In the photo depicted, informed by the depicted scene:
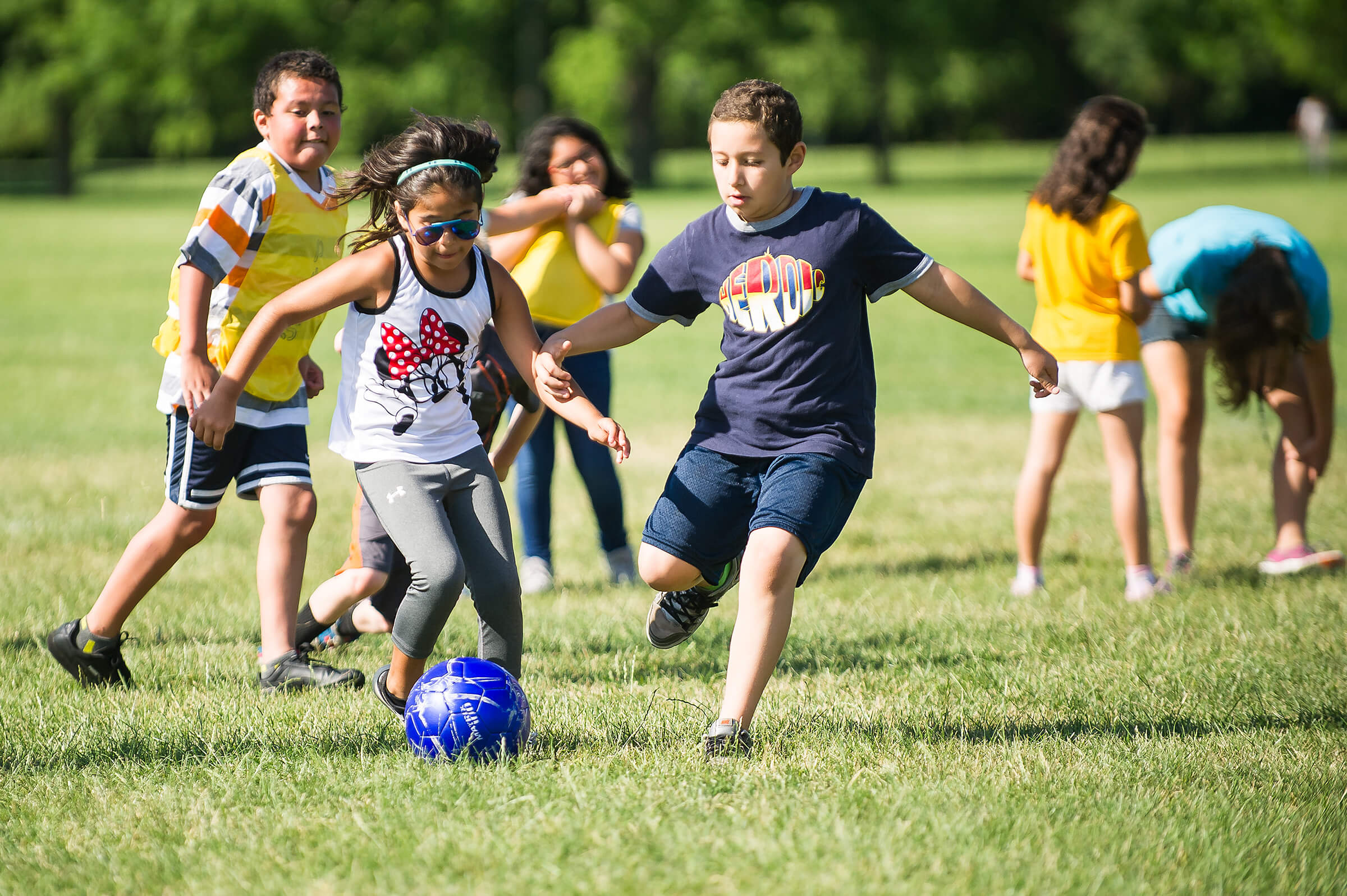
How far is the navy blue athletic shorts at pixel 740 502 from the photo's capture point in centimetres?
402

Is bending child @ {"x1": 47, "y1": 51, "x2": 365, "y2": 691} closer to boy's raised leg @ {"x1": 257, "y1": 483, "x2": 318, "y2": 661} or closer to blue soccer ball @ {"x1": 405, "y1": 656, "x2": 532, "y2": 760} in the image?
boy's raised leg @ {"x1": 257, "y1": 483, "x2": 318, "y2": 661}

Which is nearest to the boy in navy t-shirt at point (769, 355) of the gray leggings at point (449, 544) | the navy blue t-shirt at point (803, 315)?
the navy blue t-shirt at point (803, 315)

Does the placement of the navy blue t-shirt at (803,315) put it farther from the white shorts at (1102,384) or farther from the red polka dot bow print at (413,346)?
the white shorts at (1102,384)

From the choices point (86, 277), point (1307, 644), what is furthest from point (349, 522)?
point (86, 277)

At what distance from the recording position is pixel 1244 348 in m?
6.31

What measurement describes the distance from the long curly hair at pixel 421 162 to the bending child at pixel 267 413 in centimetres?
48

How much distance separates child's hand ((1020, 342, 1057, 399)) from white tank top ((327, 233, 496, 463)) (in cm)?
176

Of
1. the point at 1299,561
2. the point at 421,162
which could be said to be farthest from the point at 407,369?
the point at 1299,561

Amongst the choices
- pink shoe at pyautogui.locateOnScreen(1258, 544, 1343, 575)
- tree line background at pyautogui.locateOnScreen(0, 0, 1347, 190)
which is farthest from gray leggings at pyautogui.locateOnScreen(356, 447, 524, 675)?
tree line background at pyautogui.locateOnScreen(0, 0, 1347, 190)

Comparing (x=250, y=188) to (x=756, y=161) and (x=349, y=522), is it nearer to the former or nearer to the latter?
(x=756, y=161)

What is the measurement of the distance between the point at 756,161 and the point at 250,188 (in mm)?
1828

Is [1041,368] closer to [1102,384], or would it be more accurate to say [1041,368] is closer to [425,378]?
[425,378]

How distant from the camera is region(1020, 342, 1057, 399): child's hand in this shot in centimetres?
418

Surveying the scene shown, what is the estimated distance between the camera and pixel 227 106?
164ft
